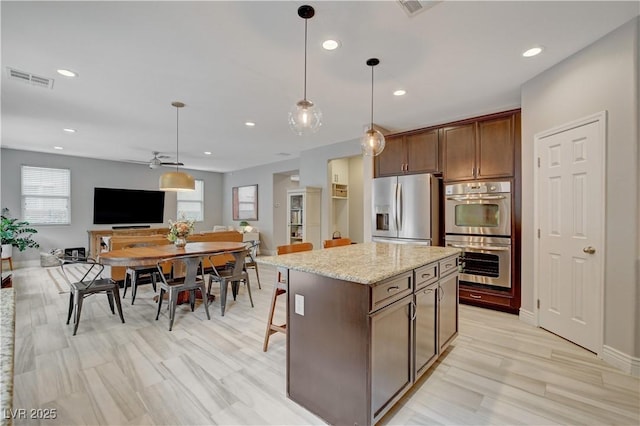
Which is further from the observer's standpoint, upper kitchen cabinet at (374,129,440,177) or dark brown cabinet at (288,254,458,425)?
upper kitchen cabinet at (374,129,440,177)

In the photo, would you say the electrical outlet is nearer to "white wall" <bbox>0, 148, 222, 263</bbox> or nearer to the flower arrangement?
the flower arrangement

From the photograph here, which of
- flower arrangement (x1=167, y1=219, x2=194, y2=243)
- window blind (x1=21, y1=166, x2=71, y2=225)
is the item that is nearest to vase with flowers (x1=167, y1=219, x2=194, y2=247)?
flower arrangement (x1=167, y1=219, x2=194, y2=243)

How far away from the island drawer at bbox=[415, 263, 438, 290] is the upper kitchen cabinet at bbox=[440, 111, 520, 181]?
223 centimetres

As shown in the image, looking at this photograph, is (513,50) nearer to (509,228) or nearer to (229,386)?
(509,228)

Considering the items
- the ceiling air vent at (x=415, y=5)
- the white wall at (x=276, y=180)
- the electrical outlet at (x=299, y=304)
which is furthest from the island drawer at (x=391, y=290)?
the white wall at (x=276, y=180)

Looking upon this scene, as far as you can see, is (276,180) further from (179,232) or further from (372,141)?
(372,141)

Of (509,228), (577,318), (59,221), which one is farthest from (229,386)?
(59,221)

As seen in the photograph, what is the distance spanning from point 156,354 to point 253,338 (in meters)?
0.84

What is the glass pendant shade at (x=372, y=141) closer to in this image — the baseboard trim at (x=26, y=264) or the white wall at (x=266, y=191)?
the white wall at (x=266, y=191)

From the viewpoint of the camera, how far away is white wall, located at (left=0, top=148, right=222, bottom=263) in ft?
20.7

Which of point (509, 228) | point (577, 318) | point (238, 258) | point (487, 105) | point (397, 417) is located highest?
point (487, 105)

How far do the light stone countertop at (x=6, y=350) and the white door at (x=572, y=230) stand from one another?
3.59 metres

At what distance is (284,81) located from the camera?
316 cm

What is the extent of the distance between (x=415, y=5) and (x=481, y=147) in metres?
2.41
